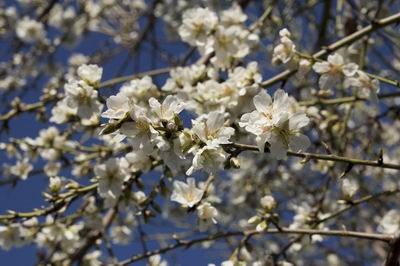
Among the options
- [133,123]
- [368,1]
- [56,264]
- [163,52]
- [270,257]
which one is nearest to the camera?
[133,123]

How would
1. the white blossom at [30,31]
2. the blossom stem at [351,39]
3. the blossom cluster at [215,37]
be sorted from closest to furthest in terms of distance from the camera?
the blossom stem at [351,39], the blossom cluster at [215,37], the white blossom at [30,31]

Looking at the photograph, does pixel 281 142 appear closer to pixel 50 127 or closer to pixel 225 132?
pixel 225 132

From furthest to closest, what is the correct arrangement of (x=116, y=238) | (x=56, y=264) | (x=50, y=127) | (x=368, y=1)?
(x=368, y=1)
(x=116, y=238)
(x=50, y=127)
(x=56, y=264)

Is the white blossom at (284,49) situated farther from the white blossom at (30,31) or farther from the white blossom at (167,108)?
the white blossom at (30,31)

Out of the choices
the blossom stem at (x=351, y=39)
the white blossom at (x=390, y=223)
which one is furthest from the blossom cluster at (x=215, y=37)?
the white blossom at (x=390, y=223)

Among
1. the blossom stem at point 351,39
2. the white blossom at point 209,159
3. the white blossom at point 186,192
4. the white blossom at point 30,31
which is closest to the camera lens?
the white blossom at point 209,159

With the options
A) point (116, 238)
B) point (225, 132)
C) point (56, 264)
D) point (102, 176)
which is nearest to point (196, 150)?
point (225, 132)

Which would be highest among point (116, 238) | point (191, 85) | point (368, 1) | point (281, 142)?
point (281, 142)

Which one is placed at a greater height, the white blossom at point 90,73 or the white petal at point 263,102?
the white petal at point 263,102

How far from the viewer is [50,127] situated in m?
2.66

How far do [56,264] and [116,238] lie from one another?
62 cm

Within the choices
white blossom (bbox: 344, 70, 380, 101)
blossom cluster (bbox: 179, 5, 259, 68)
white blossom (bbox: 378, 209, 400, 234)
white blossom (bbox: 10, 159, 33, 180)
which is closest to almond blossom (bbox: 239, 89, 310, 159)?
white blossom (bbox: 344, 70, 380, 101)

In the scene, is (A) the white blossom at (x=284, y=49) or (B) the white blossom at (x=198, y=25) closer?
(A) the white blossom at (x=284, y=49)

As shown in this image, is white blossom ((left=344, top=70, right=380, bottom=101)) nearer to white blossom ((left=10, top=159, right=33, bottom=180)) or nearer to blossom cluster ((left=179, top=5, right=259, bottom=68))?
blossom cluster ((left=179, top=5, right=259, bottom=68))
